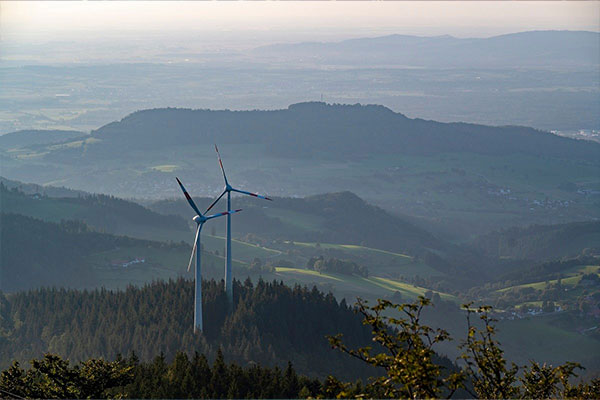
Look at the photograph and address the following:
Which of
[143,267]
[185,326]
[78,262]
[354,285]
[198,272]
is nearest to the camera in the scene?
[198,272]

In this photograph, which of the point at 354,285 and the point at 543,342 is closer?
the point at 543,342

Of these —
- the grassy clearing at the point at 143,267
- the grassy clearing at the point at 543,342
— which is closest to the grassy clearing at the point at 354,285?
the grassy clearing at the point at 143,267

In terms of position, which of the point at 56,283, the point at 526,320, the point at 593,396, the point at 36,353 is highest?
the point at 593,396

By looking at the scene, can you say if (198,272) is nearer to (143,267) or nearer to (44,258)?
(143,267)

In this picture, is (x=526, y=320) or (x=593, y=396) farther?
(x=526, y=320)

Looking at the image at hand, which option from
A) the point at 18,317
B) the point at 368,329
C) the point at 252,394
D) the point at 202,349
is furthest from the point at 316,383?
the point at 18,317

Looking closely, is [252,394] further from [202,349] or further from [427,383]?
[427,383]

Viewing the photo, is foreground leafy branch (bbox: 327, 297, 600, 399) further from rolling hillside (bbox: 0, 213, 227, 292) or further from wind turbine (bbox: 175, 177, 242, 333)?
rolling hillside (bbox: 0, 213, 227, 292)

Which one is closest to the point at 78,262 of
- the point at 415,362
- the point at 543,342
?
the point at 543,342
